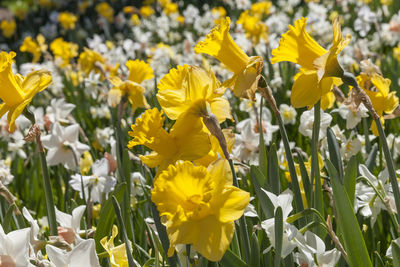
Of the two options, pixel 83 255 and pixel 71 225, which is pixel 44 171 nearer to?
pixel 71 225

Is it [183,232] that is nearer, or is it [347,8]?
[183,232]

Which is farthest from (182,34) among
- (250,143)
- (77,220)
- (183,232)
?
(183,232)

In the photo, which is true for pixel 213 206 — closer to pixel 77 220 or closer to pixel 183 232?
pixel 183 232

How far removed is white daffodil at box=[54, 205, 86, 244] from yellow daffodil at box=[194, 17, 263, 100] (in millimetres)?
490

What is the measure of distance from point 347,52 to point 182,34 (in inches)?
120

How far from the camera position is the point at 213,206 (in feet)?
2.90

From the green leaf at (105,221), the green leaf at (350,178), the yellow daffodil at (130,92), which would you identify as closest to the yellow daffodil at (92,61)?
the yellow daffodil at (130,92)

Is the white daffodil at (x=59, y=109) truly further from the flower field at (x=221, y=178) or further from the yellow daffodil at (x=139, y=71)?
the yellow daffodil at (x=139, y=71)

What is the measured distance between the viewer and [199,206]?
872 mm

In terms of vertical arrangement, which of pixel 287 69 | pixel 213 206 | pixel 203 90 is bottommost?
pixel 287 69

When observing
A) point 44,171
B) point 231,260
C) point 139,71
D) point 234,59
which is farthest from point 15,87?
point 139,71

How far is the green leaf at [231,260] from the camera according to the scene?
1.06 metres

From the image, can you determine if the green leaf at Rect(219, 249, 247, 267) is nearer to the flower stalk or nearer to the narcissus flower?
the narcissus flower

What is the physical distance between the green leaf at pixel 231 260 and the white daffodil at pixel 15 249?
357mm
